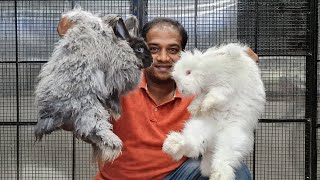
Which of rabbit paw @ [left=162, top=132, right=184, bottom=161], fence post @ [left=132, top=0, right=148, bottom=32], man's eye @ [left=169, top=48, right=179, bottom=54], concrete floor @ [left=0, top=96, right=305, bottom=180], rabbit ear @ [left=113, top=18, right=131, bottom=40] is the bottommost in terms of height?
concrete floor @ [left=0, top=96, right=305, bottom=180]

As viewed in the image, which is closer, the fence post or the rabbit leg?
the rabbit leg

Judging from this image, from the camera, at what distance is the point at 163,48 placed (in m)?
1.72

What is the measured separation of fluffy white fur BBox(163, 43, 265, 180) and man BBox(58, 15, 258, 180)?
0.97ft

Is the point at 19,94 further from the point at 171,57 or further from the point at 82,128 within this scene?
the point at 82,128

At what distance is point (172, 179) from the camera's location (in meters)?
1.68

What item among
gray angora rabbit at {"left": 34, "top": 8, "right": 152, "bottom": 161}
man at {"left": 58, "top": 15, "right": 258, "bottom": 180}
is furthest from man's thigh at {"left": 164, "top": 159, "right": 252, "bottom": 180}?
gray angora rabbit at {"left": 34, "top": 8, "right": 152, "bottom": 161}

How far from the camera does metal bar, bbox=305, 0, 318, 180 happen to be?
8.24 feet

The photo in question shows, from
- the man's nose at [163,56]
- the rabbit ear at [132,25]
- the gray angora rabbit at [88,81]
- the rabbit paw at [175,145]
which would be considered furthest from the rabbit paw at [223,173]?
the man's nose at [163,56]

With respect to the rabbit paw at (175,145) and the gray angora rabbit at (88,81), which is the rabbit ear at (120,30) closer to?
the gray angora rabbit at (88,81)

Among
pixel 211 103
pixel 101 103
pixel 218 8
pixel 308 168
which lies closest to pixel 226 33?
pixel 218 8

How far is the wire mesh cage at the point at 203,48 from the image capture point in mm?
2523

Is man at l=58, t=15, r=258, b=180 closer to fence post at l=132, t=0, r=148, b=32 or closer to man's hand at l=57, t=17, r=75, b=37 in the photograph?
man's hand at l=57, t=17, r=75, b=37

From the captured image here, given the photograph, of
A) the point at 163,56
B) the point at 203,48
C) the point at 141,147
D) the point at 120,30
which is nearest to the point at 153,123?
the point at 141,147

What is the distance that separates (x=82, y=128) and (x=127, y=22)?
0.35 m
